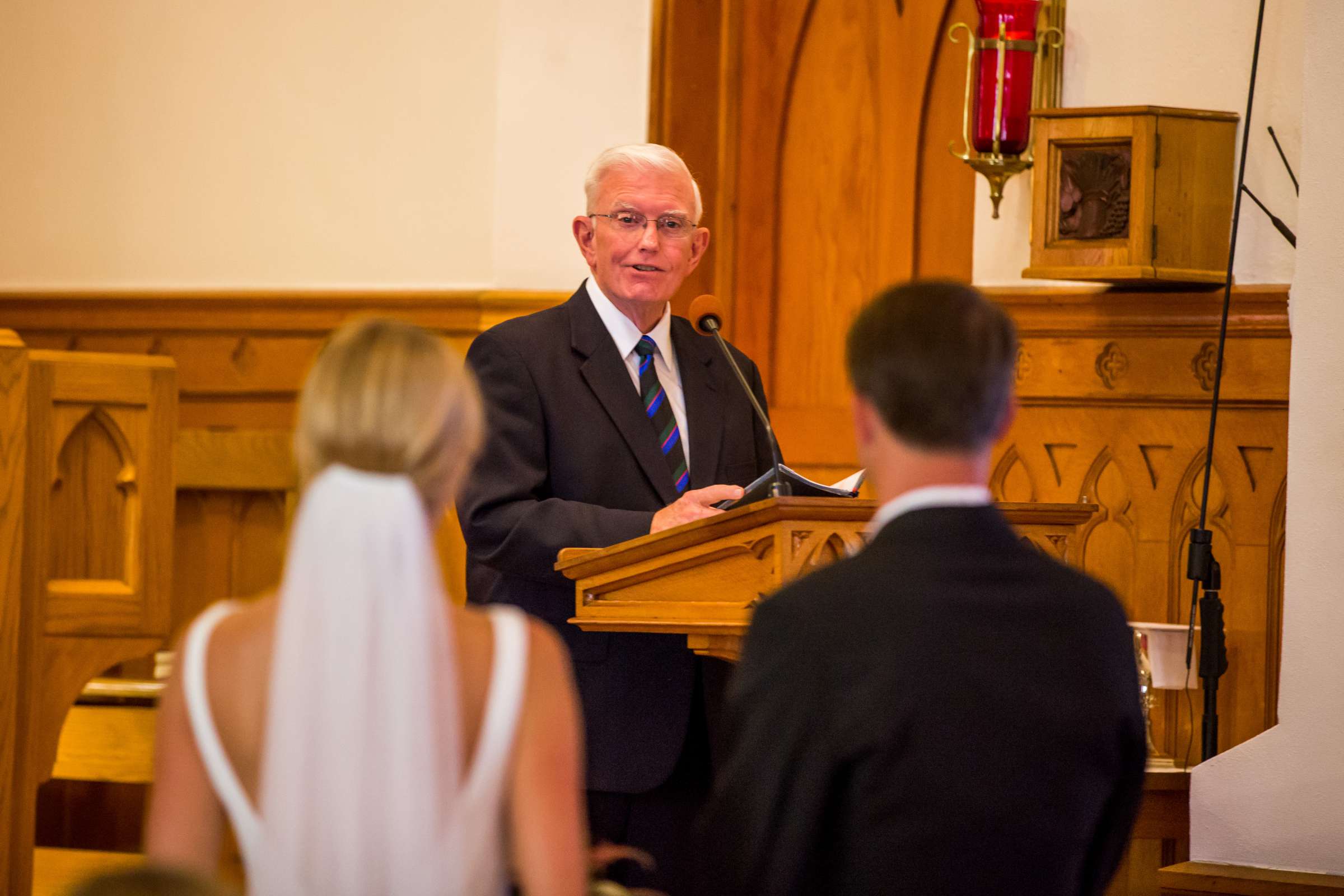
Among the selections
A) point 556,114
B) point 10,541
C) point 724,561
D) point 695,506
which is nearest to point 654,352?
point 695,506

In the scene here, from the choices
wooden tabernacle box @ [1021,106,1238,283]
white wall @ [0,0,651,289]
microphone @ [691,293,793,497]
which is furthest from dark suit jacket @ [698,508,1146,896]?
white wall @ [0,0,651,289]

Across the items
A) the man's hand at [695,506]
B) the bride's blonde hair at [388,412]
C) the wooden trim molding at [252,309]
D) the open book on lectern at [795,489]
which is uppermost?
the wooden trim molding at [252,309]

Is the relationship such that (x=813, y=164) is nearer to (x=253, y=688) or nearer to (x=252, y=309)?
(x=252, y=309)

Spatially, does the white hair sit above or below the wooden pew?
above

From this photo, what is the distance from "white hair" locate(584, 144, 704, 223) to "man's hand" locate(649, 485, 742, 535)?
705mm

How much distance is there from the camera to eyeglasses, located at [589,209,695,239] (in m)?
3.11

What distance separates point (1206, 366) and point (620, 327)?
180 cm

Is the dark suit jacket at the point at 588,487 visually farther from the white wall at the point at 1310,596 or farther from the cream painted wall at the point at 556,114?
the cream painted wall at the point at 556,114

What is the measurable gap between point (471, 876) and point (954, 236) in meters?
3.79

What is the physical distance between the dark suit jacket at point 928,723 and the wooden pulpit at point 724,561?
2.80 ft

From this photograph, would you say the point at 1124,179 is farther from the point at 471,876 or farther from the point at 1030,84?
the point at 471,876

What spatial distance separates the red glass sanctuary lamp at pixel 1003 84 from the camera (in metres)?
4.23

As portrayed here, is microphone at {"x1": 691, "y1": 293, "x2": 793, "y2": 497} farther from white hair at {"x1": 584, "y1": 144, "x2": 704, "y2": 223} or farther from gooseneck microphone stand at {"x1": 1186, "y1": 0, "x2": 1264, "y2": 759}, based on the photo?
gooseneck microphone stand at {"x1": 1186, "y1": 0, "x2": 1264, "y2": 759}

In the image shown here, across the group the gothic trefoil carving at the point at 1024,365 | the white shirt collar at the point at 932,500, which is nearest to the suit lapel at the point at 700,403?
the gothic trefoil carving at the point at 1024,365
